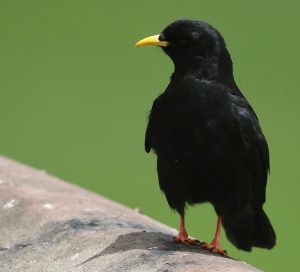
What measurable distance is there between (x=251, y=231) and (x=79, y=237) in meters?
1.31

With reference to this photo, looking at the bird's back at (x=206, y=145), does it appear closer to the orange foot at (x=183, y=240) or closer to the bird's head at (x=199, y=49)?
the bird's head at (x=199, y=49)

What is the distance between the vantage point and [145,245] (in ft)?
13.1

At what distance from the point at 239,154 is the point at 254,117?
239mm

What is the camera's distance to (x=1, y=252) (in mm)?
4219

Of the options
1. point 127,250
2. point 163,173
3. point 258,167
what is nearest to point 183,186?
point 163,173

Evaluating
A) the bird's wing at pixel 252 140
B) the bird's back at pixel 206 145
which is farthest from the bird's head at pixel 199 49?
the bird's wing at pixel 252 140

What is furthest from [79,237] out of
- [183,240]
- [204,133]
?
[204,133]

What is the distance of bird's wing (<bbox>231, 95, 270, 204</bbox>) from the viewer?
14.5 feet

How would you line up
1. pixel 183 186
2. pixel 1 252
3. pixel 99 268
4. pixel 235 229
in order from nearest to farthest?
1. pixel 99 268
2. pixel 1 252
3. pixel 183 186
4. pixel 235 229

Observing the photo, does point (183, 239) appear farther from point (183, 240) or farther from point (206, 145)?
point (206, 145)

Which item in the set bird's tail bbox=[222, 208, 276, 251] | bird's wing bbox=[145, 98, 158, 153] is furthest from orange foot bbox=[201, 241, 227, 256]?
bird's wing bbox=[145, 98, 158, 153]

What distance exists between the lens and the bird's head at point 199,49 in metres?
4.56

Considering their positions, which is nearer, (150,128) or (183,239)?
(183,239)

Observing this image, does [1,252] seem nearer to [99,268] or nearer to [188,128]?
[99,268]
